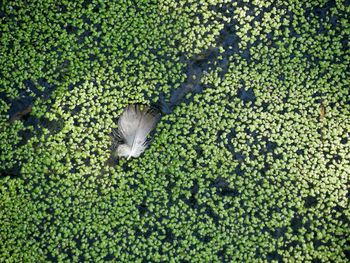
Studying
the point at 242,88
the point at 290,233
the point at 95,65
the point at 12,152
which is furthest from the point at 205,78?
the point at 12,152

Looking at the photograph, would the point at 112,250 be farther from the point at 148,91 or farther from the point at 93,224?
the point at 148,91

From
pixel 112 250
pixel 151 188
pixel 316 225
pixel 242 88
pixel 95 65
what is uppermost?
pixel 95 65

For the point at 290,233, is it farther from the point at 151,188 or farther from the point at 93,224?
the point at 93,224

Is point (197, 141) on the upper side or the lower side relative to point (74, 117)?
lower
